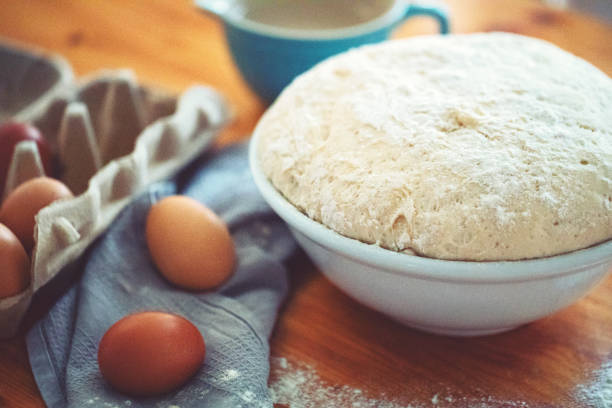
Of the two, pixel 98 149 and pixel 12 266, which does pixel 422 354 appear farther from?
pixel 98 149

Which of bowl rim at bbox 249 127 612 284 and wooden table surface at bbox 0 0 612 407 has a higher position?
bowl rim at bbox 249 127 612 284

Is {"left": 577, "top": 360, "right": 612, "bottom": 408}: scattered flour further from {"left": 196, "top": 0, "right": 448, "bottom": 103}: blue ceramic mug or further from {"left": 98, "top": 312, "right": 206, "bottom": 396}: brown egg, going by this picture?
{"left": 196, "top": 0, "right": 448, "bottom": 103}: blue ceramic mug

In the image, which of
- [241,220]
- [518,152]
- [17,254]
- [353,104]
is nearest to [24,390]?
[17,254]

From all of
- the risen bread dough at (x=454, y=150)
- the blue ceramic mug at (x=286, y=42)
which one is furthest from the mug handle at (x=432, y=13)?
the risen bread dough at (x=454, y=150)

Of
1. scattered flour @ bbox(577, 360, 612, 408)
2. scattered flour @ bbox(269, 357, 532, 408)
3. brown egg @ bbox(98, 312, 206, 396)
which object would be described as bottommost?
scattered flour @ bbox(269, 357, 532, 408)

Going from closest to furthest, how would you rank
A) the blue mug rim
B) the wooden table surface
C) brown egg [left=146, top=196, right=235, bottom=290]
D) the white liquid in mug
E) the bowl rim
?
the bowl rim
the wooden table surface
brown egg [left=146, top=196, right=235, bottom=290]
the blue mug rim
the white liquid in mug

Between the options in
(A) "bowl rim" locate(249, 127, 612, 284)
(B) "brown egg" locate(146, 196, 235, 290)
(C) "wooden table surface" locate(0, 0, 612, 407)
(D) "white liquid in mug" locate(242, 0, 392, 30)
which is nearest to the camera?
(A) "bowl rim" locate(249, 127, 612, 284)

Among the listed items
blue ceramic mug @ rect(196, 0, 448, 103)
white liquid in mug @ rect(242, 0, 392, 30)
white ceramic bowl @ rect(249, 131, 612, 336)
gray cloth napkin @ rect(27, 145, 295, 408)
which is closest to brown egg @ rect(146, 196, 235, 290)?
gray cloth napkin @ rect(27, 145, 295, 408)

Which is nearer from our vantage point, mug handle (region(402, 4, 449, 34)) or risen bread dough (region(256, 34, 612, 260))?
risen bread dough (region(256, 34, 612, 260))

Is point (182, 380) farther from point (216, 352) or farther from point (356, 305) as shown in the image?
point (356, 305)
